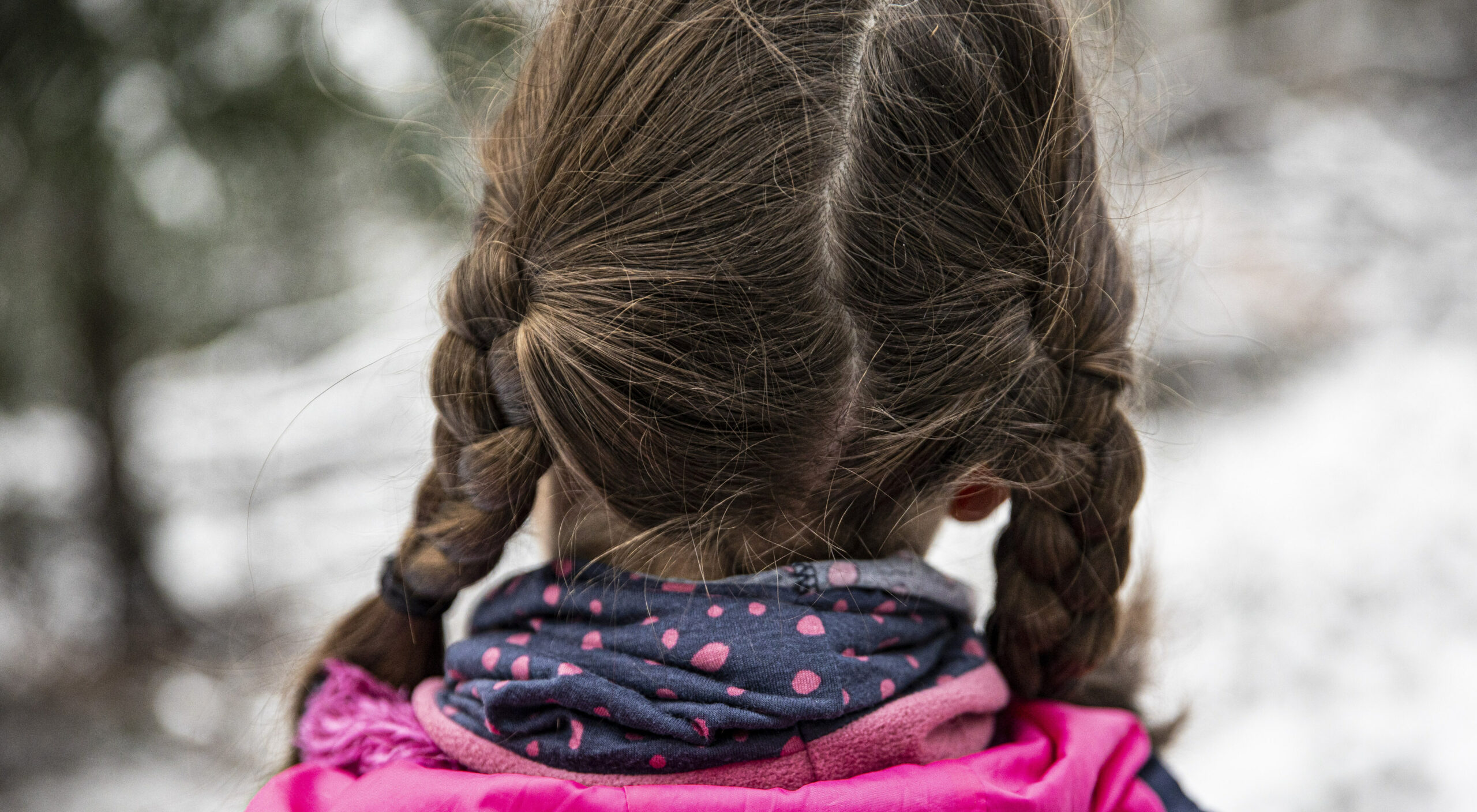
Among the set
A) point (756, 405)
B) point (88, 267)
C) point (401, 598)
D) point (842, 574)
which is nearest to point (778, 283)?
point (756, 405)

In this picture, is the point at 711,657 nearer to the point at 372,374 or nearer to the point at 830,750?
the point at 830,750

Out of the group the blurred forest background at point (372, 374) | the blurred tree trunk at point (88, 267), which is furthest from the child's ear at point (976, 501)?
the blurred tree trunk at point (88, 267)

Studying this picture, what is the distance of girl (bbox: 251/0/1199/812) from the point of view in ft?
2.07

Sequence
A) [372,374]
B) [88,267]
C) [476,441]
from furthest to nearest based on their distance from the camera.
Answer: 1. [372,374]
2. [88,267]
3. [476,441]

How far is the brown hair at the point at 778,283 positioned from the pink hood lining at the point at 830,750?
0.13m

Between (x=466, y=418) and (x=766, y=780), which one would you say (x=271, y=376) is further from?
(x=766, y=780)

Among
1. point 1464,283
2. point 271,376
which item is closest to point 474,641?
point 271,376

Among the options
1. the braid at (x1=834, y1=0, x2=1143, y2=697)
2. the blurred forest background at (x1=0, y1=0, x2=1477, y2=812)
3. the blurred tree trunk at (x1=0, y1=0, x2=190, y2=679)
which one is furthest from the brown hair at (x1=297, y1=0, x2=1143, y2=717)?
the blurred tree trunk at (x1=0, y1=0, x2=190, y2=679)

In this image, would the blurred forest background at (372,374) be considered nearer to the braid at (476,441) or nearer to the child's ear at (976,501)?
the child's ear at (976,501)

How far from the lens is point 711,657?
0.67 m

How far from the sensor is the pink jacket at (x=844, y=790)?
25.3 inches

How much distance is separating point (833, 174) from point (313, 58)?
204cm

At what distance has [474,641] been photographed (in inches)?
29.6

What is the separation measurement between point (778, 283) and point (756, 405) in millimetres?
94
